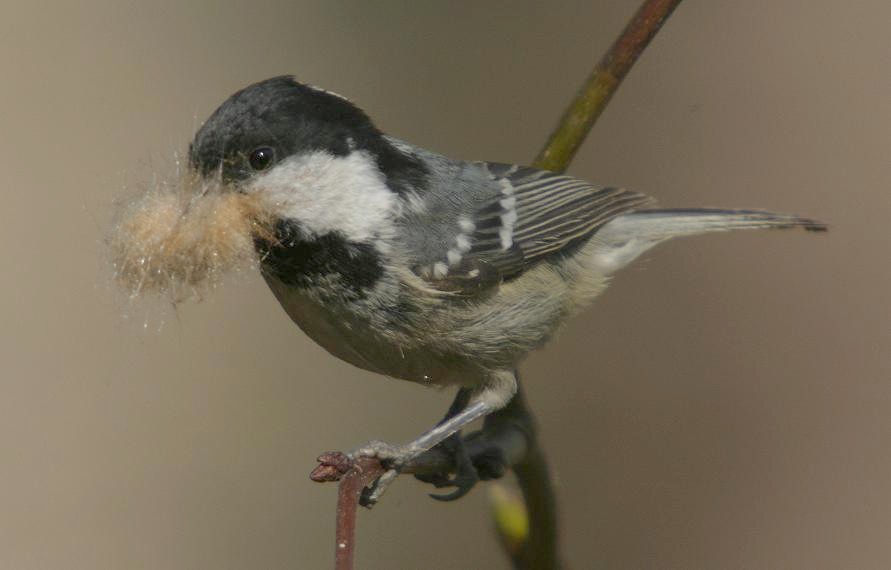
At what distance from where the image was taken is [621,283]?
3.95 meters

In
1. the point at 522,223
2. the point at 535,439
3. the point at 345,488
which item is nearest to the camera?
the point at 345,488

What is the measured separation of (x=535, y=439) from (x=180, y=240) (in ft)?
2.61

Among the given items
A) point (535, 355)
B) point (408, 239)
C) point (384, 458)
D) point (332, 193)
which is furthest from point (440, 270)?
point (535, 355)

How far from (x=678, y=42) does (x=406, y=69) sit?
1.00 m

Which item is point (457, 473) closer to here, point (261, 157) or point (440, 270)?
point (440, 270)

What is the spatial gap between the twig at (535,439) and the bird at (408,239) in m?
0.07

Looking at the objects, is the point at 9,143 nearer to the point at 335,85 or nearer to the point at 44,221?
the point at 44,221

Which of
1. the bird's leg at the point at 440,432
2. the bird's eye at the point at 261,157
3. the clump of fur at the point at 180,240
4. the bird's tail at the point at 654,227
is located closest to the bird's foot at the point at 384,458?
the bird's leg at the point at 440,432

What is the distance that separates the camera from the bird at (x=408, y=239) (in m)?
2.11

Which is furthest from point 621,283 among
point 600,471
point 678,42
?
point 678,42

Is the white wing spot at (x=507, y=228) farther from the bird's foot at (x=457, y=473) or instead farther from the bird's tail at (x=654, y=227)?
the bird's foot at (x=457, y=473)

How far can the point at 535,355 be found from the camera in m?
3.42

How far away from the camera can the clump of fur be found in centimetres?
185

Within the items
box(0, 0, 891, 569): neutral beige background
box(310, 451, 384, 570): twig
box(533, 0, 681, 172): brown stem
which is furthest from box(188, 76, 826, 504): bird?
box(0, 0, 891, 569): neutral beige background
